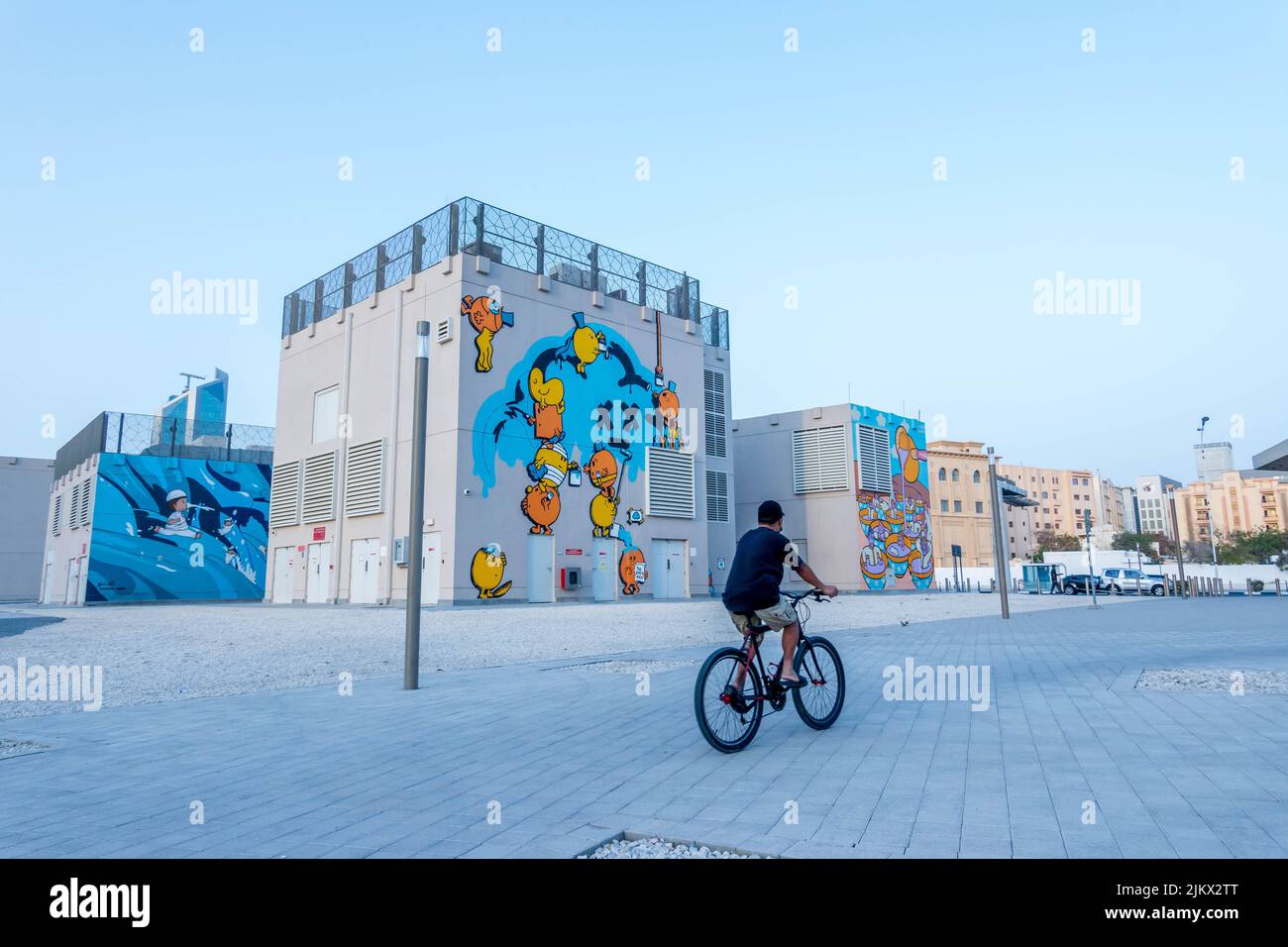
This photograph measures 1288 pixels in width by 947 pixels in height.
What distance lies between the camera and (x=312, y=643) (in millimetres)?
14758

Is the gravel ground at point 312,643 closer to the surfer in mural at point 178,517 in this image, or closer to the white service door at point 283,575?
the white service door at point 283,575

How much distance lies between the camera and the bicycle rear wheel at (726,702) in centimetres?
534

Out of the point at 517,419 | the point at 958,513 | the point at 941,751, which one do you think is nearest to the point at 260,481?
the point at 517,419

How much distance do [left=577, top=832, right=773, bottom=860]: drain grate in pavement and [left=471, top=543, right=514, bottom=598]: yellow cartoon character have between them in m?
25.2

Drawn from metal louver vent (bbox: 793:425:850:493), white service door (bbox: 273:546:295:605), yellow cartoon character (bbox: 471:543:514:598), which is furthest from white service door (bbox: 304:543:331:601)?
metal louver vent (bbox: 793:425:850:493)

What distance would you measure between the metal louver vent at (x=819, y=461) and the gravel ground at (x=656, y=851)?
144ft

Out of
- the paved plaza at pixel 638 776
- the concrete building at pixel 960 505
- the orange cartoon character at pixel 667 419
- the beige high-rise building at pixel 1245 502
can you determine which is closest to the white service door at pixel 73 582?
the orange cartoon character at pixel 667 419

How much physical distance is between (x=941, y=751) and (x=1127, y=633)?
468 inches

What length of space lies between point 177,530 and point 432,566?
26878 mm

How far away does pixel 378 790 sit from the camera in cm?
460

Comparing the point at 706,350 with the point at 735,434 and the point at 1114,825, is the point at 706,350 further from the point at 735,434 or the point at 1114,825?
the point at 1114,825

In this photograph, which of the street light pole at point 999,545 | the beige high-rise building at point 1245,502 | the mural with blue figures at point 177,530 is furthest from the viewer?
the beige high-rise building at point 1245,502

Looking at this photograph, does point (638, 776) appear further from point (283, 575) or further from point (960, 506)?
point (960, 506)

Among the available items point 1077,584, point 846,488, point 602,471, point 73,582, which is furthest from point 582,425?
point 73,582
